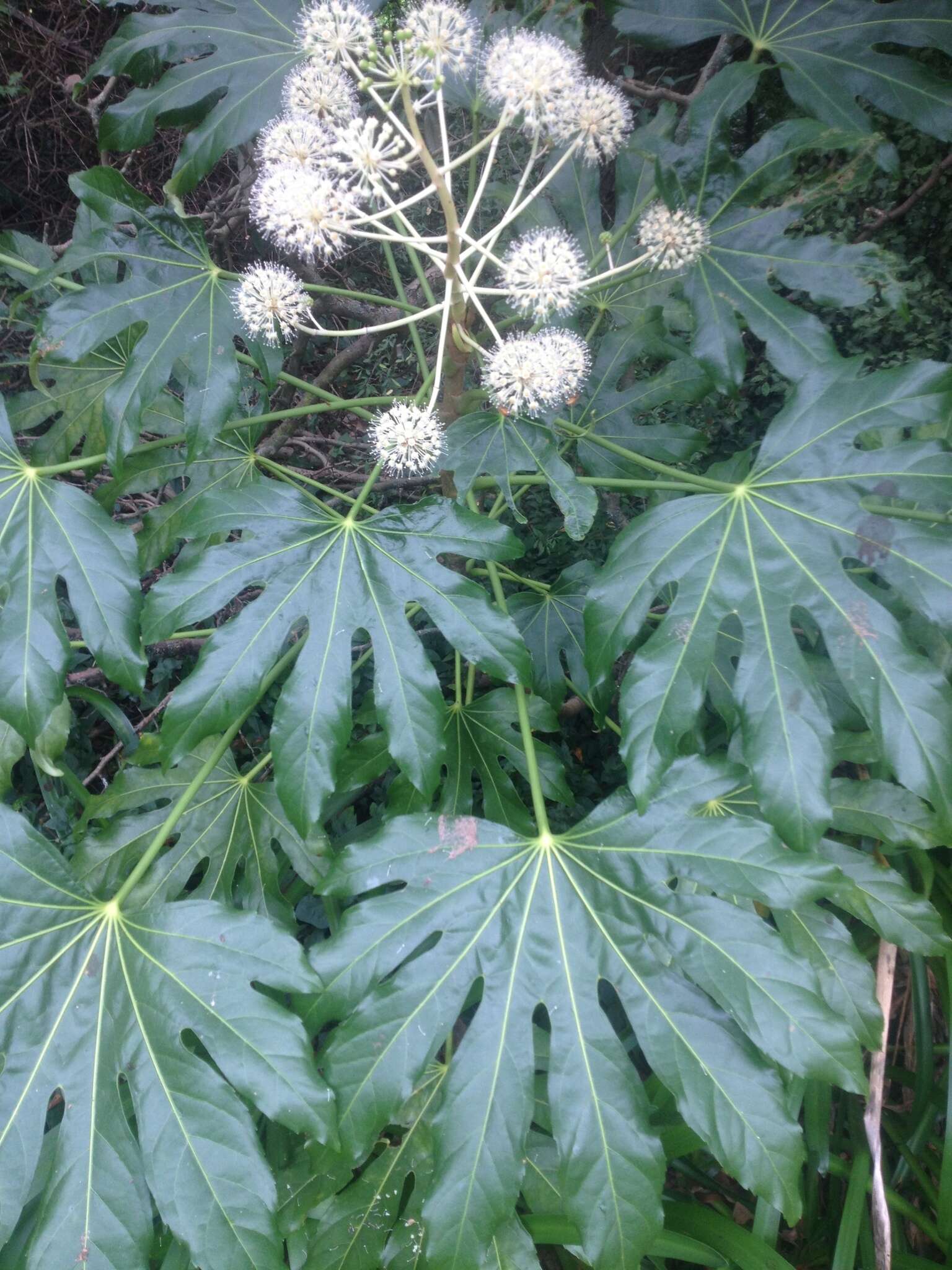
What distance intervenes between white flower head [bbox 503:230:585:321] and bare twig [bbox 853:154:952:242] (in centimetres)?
114

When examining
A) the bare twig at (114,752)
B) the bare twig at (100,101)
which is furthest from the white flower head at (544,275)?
the bare twig at (100,101)

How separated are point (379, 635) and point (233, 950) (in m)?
0.39

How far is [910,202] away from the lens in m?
1.67

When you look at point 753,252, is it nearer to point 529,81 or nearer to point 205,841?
point 529,81

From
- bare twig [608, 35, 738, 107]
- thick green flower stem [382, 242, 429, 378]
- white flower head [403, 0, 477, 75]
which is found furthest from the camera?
bare twig [608, 35, 738, 107]

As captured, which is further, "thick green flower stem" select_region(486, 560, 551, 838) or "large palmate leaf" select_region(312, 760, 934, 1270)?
"thick green flower stem" select_region(486, 560, 551, 838)

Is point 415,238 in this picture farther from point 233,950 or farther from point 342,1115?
point 342,1115

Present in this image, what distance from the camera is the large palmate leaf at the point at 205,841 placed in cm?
115

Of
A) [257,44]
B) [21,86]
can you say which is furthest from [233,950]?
[21,86]

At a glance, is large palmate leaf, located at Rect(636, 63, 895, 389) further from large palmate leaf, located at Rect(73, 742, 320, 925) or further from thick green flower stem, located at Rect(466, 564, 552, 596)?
large palmate leaf, located at Rect(73, 742, 320, 925)

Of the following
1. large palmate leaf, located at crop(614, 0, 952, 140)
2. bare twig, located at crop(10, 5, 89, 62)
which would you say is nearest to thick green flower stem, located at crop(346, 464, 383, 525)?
large palmate leaf, located at crop(614, 0, 952, 140)

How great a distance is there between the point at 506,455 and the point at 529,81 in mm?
395

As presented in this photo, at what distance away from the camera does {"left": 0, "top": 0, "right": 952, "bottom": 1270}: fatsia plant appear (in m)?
0.82

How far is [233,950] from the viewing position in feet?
2.86
